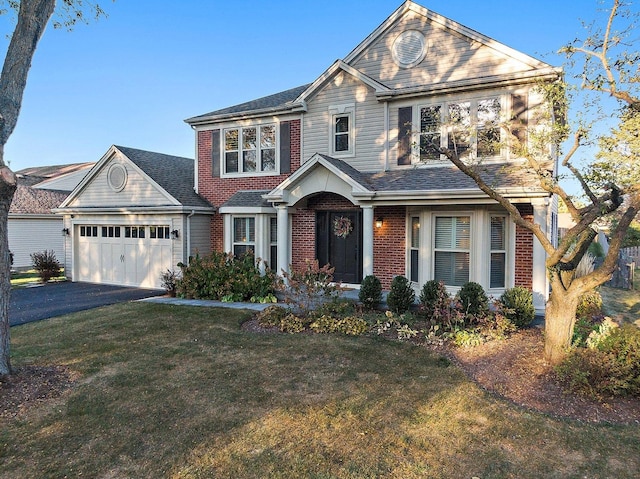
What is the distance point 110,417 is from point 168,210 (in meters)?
9.43

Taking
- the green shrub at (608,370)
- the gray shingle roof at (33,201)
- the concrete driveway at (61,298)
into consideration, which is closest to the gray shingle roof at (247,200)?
the concrete driveway at (61,298)

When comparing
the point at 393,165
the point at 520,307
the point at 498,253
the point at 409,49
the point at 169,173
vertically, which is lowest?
the point at 520,307

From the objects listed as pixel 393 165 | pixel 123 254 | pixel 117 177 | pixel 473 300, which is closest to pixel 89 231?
pixel 123 254

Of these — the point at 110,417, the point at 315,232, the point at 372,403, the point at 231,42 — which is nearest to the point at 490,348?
the point at 372,403

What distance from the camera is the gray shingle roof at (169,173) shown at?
540 inches

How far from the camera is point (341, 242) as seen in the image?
40.5 ft

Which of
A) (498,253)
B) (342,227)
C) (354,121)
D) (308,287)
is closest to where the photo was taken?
(308,287)

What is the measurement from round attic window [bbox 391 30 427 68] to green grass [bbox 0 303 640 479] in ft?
26.9

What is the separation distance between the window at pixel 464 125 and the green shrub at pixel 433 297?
10.6ft

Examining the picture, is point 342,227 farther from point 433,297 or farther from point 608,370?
point 608,370

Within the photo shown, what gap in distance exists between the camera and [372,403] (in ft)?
16.0

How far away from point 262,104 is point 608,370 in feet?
39.3

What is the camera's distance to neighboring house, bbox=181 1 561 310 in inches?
390

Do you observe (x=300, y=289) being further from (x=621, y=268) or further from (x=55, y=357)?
(x=621, y=268)
